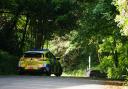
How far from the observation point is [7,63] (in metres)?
33.0

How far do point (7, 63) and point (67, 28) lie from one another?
7.09 metres

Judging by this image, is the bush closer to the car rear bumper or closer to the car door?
the car rear bumper

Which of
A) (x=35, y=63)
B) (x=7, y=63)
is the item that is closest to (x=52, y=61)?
(x=35, y=63)

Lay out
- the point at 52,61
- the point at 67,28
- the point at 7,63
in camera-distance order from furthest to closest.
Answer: the point at 67,28
the point at 7,63
the point at 52,61

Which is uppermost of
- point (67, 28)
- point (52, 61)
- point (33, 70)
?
point (67, 28)

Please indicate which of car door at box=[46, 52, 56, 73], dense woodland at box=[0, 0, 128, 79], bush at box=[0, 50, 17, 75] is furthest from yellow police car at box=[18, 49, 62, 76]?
bush at box=[0, 50, 17, 75]

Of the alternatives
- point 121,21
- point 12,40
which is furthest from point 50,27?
point 121,21

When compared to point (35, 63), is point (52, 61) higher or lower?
higher

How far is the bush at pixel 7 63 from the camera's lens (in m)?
32.2

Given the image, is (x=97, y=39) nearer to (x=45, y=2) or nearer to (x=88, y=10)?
(x=88, y=10)

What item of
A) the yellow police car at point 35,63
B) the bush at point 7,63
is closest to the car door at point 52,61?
the yellow police car at point 35,63

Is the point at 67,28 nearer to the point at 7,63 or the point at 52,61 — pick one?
the point at 7,63

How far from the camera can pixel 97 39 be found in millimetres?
31766

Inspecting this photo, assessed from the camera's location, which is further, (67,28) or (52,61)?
(67,28)
